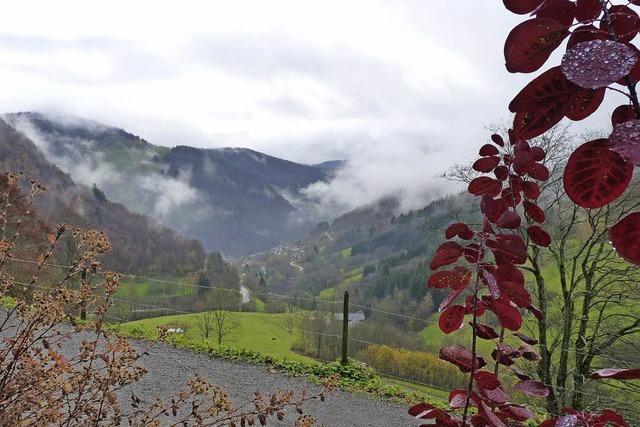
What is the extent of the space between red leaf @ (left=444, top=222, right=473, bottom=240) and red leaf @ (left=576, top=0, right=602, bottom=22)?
45 cm

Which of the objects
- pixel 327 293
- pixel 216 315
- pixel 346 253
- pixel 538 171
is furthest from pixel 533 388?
pixel 346 253

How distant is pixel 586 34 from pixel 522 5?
2.8 inches

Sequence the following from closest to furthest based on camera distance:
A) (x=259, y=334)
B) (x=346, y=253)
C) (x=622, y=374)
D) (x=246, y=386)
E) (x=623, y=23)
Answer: (x=623, y=23) < (x=622, y=374) < (x=246, y=386) < (x=259, y=334) < (x=346, y=253)

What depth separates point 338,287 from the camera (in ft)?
313

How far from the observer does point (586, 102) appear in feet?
1.62

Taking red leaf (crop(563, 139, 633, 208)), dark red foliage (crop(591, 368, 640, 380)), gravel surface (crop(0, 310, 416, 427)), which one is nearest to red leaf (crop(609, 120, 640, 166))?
red leaf (crop(563, 139, 633, 208))

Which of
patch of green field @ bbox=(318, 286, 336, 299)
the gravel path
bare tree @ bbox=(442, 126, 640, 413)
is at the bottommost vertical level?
patch of green field @ bbox=(318, 286, 336, 299)

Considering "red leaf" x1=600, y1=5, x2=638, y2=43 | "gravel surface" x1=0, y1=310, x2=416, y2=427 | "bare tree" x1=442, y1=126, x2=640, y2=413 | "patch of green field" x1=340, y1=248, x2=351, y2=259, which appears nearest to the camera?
"red leaf" x1=600, y1=5, x2=638, y2=43

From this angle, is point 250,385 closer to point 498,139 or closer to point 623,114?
point 498,139

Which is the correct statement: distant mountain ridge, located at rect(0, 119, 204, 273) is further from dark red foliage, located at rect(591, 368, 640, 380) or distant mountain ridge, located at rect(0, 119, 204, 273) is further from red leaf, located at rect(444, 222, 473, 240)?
dark red foliage, located at rect(591, 368, 640, 380)

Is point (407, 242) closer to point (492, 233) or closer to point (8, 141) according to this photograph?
point (8, 141)

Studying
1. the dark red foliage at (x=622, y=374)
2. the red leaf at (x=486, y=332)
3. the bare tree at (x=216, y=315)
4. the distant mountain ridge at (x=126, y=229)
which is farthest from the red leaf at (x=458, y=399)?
the distant mountain ridge at (x=126, y=229)

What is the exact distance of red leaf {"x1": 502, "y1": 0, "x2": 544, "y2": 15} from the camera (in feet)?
1.66

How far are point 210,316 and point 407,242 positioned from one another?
9852cm
